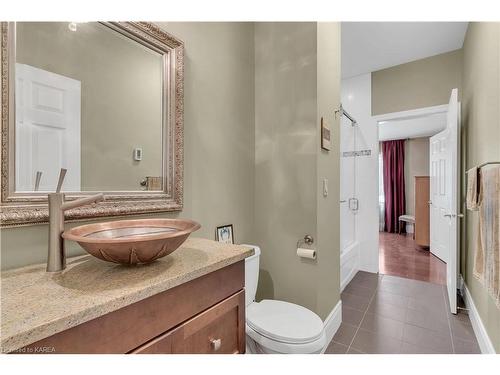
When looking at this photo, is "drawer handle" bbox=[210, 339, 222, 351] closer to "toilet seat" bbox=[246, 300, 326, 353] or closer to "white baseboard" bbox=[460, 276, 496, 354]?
"toilet seat" bbox=[246, 300, 326, 353]

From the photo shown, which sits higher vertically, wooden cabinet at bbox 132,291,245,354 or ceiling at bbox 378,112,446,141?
ceiling at bbox 378,112,446,141

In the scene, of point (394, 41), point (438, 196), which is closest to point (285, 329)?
point (394, 41)

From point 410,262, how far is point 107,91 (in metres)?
4.38

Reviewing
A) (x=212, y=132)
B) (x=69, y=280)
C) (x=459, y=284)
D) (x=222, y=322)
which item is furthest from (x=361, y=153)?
(x=69, y=280)

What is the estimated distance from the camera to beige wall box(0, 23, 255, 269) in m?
1.47

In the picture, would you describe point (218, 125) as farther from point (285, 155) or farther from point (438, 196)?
point (438, 196)

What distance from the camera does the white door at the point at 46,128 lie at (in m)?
0.87

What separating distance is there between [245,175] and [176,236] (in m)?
1.12

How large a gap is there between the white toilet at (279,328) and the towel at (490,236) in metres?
0.89

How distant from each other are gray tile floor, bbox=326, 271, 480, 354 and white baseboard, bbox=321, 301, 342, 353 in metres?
0.04

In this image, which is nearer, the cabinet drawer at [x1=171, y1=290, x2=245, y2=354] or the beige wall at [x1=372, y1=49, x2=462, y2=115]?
the cabinet drawer at [x1=171, y1=290, x2=245, y2=354]

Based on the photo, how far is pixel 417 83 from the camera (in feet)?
10.3

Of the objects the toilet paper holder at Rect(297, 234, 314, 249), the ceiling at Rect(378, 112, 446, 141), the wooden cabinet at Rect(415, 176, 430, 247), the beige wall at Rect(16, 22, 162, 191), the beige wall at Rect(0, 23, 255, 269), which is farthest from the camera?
the wooden cabinet at Rect(415, 176, 430, 247)

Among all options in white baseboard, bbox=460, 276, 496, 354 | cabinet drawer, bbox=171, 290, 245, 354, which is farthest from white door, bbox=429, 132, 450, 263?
cabinet drawer, bbox=171, 290, 245, 354
